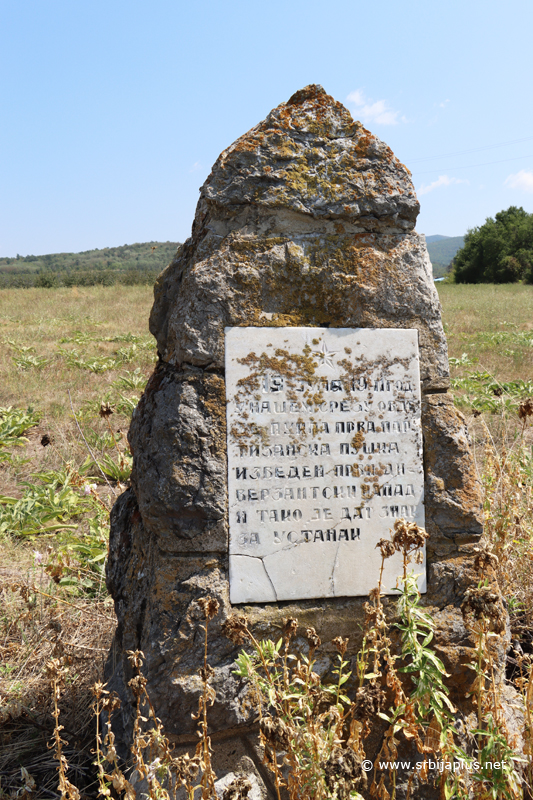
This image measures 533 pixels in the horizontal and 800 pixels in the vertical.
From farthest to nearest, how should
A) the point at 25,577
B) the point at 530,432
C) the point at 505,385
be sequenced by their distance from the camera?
the point at 505,385 → the point at 530,432 → the point at 25,577

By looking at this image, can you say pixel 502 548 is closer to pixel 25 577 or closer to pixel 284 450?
pixel 284 450

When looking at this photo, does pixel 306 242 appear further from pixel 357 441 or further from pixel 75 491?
pixel 75 491

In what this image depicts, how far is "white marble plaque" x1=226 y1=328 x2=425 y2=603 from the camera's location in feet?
6.87

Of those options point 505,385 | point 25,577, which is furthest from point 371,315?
point 505,385

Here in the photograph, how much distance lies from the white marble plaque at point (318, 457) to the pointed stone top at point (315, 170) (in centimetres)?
47

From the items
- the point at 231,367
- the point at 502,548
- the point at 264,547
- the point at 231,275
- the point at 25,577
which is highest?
the point at 231,275

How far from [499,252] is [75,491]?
125ft

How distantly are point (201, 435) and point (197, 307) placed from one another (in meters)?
0.46

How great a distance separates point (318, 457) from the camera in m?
2.15

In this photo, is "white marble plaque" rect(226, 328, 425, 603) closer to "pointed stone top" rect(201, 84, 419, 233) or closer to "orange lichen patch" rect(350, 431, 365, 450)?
"orange lichen patch" rect(350, 431, 365, 450)

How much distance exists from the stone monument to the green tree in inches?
1387

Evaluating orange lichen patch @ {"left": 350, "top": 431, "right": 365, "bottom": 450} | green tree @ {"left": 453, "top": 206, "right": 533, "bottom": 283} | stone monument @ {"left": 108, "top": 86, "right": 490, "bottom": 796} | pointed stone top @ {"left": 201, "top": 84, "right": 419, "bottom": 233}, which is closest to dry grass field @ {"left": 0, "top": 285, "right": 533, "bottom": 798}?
stone monument @ {"left": 108, "top": 86, "right": 490, "bottom": 796}

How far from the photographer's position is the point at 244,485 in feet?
6.86

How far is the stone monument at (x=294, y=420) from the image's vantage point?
2053 mm
